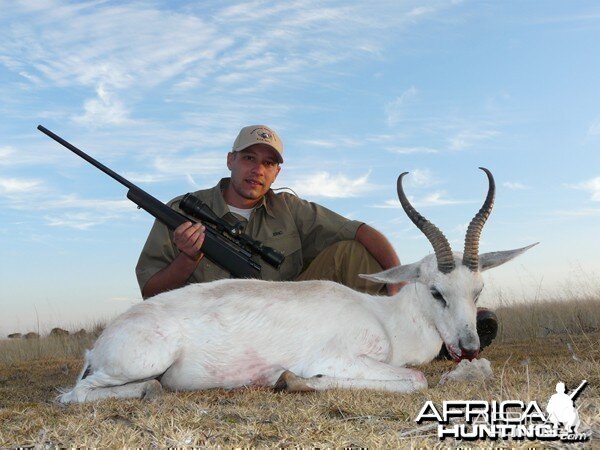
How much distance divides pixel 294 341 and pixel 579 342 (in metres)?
5.83

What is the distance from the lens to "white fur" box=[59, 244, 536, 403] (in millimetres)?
5199

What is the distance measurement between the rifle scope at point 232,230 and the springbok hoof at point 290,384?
2111 mm

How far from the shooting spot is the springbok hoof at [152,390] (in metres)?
5.02

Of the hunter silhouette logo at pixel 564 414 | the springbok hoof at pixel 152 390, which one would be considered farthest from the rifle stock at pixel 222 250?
the hunter silhouette logo at pixel 564 414

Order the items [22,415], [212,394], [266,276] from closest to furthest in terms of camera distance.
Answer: [22,415] → [212,394] → [266,276]

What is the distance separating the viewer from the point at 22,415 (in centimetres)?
441

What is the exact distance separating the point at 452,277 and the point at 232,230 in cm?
257

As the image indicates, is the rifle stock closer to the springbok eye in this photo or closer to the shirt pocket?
the shirt pocket

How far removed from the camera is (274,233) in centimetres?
848

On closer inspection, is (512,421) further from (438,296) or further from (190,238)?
(190,238)

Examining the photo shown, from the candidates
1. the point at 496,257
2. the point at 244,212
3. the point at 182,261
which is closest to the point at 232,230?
the point at 182,261

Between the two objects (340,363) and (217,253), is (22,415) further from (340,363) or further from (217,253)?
(217,253)

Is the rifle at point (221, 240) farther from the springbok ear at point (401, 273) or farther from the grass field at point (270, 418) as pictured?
the grass field at point (270, 418)

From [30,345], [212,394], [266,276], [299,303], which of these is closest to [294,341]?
[299,303]
